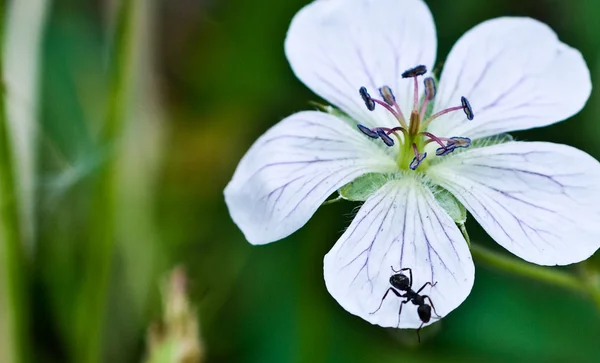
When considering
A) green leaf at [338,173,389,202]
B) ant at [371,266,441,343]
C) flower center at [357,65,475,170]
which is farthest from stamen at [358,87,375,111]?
ant at [371,266,441,343]

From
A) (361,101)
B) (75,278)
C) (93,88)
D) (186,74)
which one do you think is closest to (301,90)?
(186,74)

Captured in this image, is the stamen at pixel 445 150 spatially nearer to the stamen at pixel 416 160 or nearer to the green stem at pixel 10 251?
the stamen at pixel 416 160

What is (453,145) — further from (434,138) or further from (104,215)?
(104,215)

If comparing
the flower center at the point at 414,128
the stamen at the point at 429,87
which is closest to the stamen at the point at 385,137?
the flower center at the point at 414,128

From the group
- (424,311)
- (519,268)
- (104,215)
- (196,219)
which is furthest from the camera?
(196,219)

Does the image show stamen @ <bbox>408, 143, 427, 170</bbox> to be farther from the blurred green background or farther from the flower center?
the blurred green background

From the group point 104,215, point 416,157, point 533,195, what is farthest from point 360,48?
point 104,215

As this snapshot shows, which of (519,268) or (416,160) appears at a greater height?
(416,160)

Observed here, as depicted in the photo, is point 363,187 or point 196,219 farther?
point 196,219
